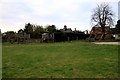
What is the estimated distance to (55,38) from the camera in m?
65.5

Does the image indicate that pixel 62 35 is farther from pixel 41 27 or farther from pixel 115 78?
pixel 115 78

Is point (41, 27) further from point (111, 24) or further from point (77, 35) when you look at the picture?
point (111, 24)

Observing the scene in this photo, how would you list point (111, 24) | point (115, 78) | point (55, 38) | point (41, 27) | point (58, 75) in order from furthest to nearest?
1. point (41, 27)
2. point (111, 24)
3. point (55, 38)
4. point (58, 75)
5. point (115, 78)

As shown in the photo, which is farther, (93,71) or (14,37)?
(14,37)

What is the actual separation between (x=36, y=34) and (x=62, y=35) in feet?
53.5

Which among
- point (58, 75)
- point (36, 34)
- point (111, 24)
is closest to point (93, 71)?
point (58, 75)

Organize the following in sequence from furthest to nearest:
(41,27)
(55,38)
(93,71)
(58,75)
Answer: (41,27) → (55,38) → (93,71) → (58,75)

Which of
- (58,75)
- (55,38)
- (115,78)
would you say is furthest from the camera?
(55,38)

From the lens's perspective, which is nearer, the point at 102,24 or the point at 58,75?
the point at 58,75

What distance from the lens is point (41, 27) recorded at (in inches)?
3533

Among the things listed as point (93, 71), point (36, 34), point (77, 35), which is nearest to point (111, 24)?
point (77, 35)

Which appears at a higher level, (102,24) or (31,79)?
(102,24)

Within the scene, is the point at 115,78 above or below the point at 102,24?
below

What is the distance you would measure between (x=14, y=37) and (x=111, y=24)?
25.8 meters
